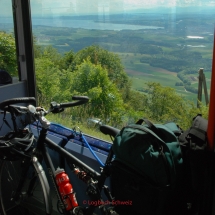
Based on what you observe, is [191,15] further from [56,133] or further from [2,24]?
[2,24]

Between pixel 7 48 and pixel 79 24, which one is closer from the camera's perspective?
pixel 79 24

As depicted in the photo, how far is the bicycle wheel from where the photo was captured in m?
2.01

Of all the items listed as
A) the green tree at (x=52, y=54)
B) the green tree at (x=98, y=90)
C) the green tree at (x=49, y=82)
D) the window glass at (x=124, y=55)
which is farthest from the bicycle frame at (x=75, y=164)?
the green tree at (x=52, y=54)

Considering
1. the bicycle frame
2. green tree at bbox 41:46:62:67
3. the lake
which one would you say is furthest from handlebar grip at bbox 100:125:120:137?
green tree at bbox 41:46:62:67

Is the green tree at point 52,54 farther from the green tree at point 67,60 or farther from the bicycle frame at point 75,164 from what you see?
the bicycle frame at point 75,164

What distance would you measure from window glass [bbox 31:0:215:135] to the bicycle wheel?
23.8 inches

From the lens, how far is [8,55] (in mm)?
2693

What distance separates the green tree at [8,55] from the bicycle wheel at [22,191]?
0.84 m

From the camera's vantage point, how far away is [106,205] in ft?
5.50

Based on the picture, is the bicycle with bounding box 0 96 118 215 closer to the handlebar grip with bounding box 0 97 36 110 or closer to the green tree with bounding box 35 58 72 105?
the handlebar grip with bounding box 0 97 36 110

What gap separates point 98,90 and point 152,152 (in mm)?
1196

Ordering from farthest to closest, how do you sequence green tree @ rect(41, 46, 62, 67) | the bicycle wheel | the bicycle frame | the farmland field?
green tree @ rect(41, 46, 62, 67) < the bicycle wheel < the farmland field < the bicycle frame

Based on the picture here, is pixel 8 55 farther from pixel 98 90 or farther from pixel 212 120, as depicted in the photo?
pixel 212 120

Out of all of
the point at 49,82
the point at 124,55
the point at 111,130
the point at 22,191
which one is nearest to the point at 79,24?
the point at 124,55
